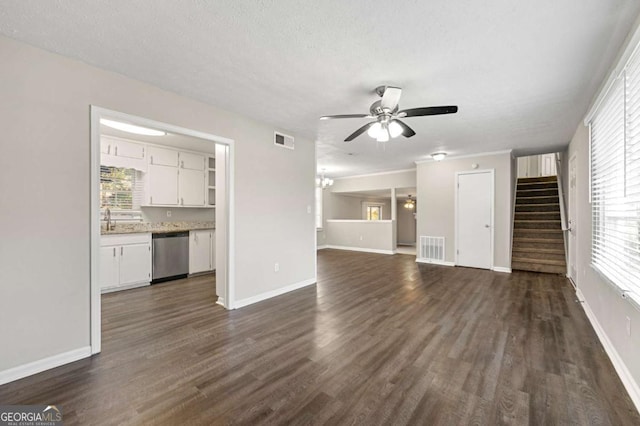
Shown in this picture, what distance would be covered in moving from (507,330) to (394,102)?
262 centimetres

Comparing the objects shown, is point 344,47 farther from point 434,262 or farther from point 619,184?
point 434,262

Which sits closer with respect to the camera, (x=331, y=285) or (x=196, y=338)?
(x=196, y=338)

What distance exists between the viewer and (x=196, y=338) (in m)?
2.65

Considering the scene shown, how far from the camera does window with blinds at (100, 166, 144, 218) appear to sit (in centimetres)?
475

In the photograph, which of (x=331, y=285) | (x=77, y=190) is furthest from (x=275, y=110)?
(x=331, y=285)

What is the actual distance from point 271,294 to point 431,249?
4.29 m

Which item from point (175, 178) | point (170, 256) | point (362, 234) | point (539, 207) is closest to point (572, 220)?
→ point (539, 207)

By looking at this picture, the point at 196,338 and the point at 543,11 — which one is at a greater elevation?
the point at 543,11

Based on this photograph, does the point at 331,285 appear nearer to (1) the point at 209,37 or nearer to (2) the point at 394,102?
(2) the point at 394,102

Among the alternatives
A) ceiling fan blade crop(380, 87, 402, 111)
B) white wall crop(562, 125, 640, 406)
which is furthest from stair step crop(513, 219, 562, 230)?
ceiling fan blade crop(380, 87, 402, 111)

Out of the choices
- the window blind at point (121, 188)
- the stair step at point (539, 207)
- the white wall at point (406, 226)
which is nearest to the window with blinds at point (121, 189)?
the window blind at point (121, 188)

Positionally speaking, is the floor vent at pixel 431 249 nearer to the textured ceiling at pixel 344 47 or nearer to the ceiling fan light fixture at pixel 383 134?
the textured ceiling at pixel 344 47

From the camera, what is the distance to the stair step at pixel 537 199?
6.58m

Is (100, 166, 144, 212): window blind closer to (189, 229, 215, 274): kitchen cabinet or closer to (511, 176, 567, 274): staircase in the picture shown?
(189, 229, 215, 274): kitchen cabinet
